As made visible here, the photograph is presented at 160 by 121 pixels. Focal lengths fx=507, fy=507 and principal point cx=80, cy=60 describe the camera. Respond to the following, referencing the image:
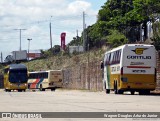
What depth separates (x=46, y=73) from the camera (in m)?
73.5

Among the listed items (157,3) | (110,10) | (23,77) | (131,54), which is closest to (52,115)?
(131,54)

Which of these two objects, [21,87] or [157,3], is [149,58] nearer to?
[157,3]

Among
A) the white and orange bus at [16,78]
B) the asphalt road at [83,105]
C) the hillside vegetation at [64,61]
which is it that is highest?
the hillside vegetation at [64,61]

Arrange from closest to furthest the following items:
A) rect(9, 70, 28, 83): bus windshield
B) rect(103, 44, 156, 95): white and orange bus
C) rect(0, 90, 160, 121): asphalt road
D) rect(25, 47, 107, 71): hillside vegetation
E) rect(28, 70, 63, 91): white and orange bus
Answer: rect(0, 90, 160, 121): asphalt road → rect(103, 44, 156, 95): white and orange bus → rect(9, 70, 28, 83): bus windshield → rect(28, 70, 63, 91): white and orange bus → rect(25, 47, 107, 71): hillside vegetation

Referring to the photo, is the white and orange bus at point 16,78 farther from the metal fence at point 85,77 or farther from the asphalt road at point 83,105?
the asphalt road at point 83,105

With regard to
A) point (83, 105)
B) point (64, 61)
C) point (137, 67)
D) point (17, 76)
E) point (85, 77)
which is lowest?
point (83, 105)

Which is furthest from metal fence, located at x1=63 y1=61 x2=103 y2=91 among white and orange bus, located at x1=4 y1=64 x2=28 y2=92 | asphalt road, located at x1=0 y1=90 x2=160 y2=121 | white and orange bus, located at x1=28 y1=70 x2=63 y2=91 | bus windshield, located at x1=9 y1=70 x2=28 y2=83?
asphalt road, located at x1=0 y1=90 x2=160 y2=121

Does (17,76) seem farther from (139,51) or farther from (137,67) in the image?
(139,51)

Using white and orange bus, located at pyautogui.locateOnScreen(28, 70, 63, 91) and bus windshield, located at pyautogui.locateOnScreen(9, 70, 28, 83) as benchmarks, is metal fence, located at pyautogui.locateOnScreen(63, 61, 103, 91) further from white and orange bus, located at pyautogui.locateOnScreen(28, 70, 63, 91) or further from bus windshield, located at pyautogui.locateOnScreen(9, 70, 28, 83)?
bus windshield, located at pyautogui.locateOnScreen(9, 70, 28, 83)

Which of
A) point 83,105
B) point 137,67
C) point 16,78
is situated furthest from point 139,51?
point 16,78

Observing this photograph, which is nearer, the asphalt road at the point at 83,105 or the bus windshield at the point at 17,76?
the asphalt road at the point at 83,105

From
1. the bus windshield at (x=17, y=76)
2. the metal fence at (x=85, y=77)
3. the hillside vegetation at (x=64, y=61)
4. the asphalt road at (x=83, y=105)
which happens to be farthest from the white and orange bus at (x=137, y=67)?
the hillside vegetation at (x=64, y=61)

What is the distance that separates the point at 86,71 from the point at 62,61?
2825 cm

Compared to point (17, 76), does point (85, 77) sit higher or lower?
lower
